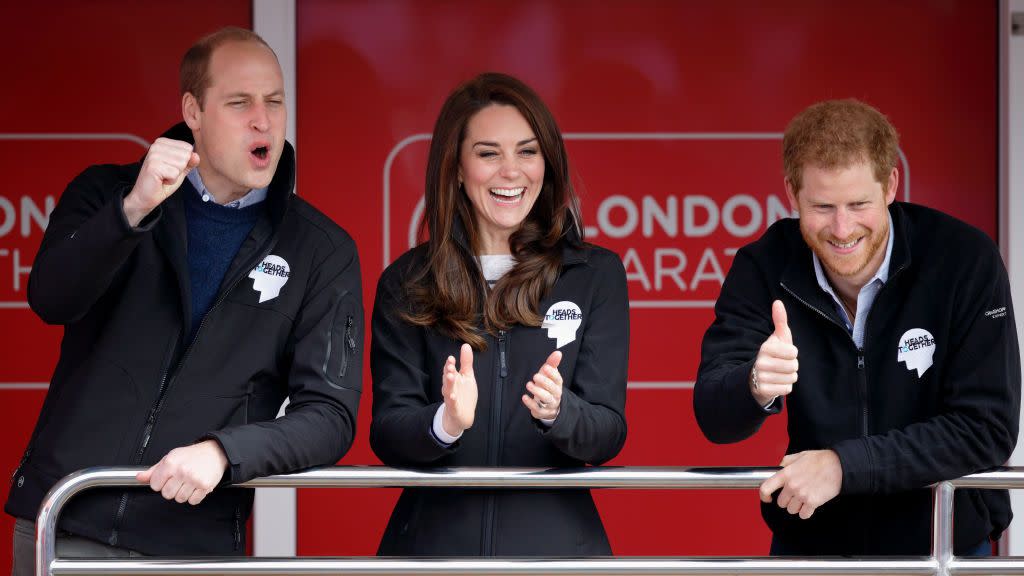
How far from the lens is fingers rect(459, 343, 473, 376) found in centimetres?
241

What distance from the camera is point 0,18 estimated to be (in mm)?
4312

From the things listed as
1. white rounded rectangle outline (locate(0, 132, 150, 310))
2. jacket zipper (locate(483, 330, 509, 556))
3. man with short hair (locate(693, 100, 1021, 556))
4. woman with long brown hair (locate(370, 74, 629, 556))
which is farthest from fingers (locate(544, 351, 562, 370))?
white rounded rectangle outline (locate(0, 132, 150, 310))

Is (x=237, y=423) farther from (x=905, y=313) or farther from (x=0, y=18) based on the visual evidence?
(x=0, y=18)

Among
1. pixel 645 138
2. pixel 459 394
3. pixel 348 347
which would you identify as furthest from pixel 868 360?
pixel 645 138

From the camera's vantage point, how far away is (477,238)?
2.82 m

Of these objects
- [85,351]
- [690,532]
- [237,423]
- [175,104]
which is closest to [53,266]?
[85,351]

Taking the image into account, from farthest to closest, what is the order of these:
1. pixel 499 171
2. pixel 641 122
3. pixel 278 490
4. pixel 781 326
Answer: pixel 641 122 → pixel 278 490 → pixel 499 171 → pixel 781 326

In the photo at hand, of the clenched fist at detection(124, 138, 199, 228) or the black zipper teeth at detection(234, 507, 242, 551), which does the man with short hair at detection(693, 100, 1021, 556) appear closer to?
the black zipper teeth at detection(234, 507, 242, 551)

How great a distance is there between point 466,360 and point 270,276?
51 centimetres

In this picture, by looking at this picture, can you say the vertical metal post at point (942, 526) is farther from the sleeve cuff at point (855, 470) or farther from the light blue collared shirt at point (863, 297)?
the light blue collared shirt at point (863, 297)

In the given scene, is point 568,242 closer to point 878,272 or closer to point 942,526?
point 878,272

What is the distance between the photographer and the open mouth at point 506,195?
2.77m

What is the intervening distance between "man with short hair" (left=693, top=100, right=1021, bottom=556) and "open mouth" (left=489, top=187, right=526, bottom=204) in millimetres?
522

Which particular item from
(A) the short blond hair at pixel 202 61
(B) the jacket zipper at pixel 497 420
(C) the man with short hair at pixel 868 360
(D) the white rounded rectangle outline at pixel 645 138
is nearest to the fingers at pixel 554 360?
(B) the jacket zipper at pixel 497 420
